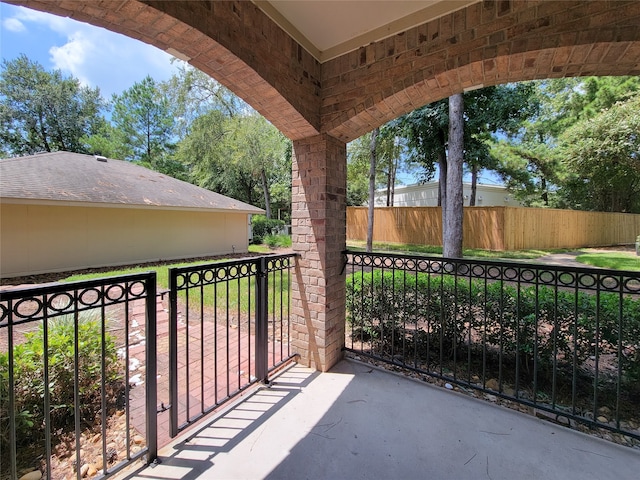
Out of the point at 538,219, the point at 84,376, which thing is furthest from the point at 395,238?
the point at 84,376

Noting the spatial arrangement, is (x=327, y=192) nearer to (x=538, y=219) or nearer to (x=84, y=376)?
(x=84, y=376)

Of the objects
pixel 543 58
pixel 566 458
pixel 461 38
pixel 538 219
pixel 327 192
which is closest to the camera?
pixel 566 458

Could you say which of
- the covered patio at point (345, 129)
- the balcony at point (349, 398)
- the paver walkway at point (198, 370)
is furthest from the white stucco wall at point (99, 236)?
the covered patio at point (345, 129)

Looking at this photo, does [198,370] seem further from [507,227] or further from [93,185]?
[507,227]

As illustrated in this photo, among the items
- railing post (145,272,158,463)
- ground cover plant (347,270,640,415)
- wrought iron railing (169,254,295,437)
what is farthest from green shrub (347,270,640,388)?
railing post (145,272,158,463)

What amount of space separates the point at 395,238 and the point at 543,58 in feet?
43.0

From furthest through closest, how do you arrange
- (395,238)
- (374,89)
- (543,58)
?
(395,238) < (374,89) < (543,58)

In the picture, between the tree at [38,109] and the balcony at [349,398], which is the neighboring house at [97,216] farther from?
the tree at [38,109]

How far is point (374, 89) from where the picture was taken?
8.20 ft

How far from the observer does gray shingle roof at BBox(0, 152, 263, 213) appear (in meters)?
7.69

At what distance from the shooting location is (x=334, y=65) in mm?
2781

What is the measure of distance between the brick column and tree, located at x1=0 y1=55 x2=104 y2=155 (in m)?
26.3

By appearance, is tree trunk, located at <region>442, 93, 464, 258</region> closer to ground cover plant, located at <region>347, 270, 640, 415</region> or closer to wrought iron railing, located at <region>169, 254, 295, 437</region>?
ground cover plant, located at <region>347, 270, 640, 415</region>

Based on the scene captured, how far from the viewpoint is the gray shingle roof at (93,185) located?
7.69 meters
